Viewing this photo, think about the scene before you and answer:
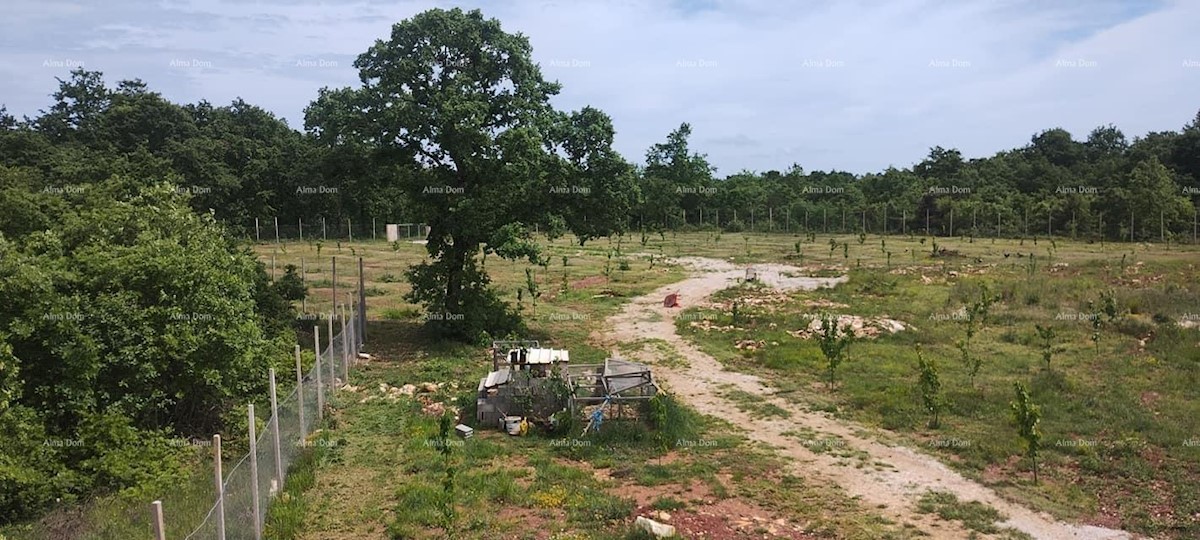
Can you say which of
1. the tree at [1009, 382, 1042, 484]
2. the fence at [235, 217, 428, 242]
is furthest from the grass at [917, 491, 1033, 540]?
the fence at [235, 217, 428, 242]

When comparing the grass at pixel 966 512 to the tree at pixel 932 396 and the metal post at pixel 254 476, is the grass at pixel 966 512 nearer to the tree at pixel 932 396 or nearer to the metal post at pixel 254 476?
the tree at pixel 932 396

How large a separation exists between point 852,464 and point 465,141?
41.4 feet

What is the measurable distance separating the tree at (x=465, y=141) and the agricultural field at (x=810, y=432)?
7.30 ft

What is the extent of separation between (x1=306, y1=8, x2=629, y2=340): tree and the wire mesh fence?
5.97 meters

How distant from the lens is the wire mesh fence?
24.3 feet

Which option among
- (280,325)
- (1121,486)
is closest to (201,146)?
(280,325)

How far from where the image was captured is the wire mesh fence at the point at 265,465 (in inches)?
291

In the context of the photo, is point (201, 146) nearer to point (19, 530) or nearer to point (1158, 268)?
point (19, 530)

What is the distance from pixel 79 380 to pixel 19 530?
7.40ft

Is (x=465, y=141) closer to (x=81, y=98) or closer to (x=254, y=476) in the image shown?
(x=254, y=476)

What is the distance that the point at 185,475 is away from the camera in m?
10.6

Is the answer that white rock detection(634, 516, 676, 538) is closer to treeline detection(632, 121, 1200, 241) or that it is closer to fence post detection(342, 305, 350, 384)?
fence post detection(342, 305, 350, 384)

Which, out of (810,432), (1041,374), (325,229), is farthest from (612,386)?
(325,229)

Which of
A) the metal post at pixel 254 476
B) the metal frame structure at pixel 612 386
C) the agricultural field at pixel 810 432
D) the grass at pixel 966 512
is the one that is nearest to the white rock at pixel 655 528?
the agricultural field at pixel 810 432
